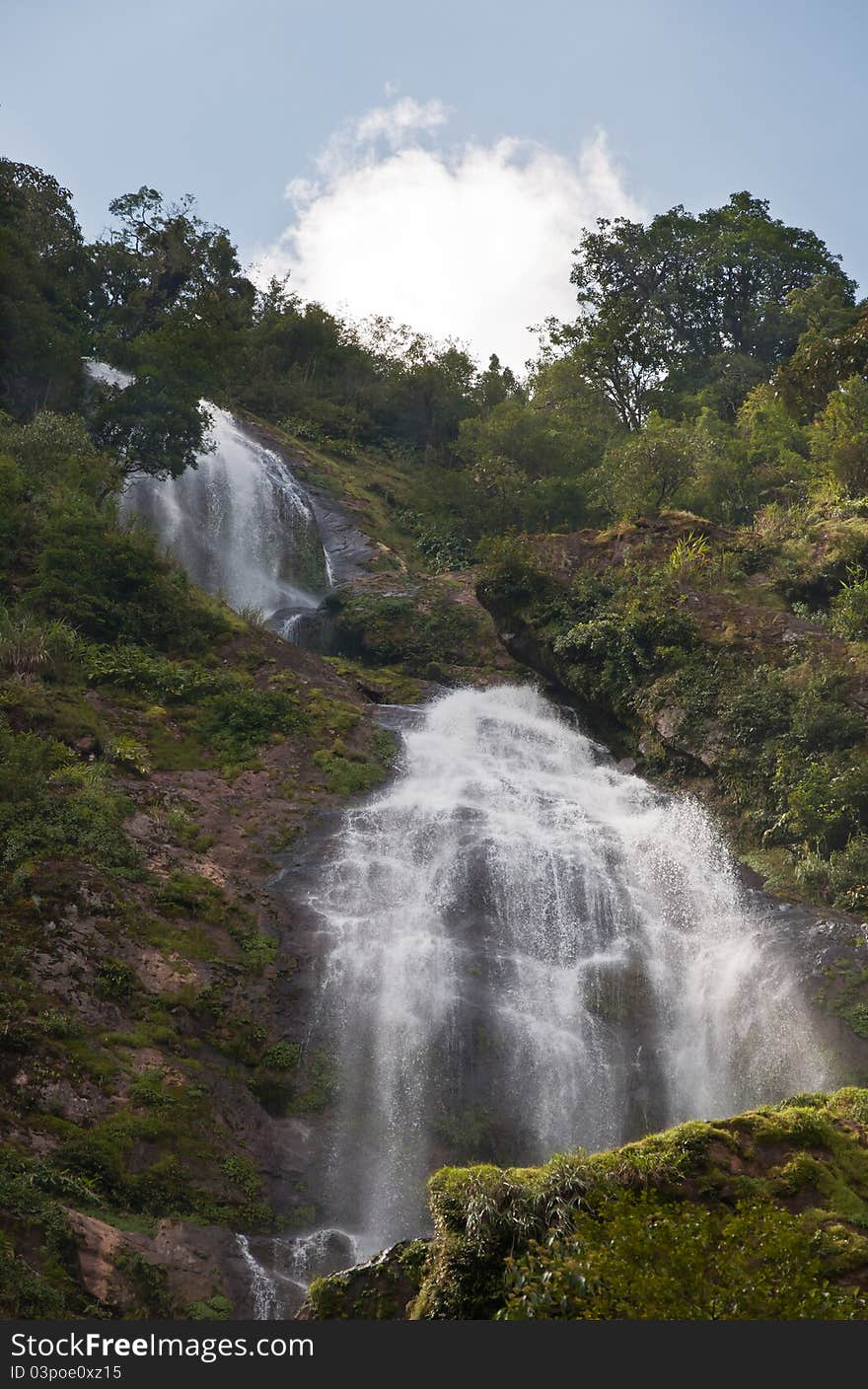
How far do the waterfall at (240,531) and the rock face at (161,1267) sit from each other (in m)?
20.1

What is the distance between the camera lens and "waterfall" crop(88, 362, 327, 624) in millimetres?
33250

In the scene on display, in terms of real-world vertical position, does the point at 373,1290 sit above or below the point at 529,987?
below

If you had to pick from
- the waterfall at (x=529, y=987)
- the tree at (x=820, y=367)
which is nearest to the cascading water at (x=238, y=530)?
the waterfall at (x=529, y=987)

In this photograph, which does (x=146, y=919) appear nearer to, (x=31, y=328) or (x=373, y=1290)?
(x=373, y=1290)

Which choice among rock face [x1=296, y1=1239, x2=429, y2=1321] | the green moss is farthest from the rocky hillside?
the green moss

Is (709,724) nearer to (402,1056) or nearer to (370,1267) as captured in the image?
(402,1056)

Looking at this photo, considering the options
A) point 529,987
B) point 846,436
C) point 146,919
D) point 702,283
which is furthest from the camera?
point 702,283


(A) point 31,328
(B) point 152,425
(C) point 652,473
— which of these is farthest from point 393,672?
(A) point 31,328

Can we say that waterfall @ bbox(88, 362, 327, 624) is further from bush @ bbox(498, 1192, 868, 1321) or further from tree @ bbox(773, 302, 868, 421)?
bush @ bbox(498, 1192, 868, 1321)

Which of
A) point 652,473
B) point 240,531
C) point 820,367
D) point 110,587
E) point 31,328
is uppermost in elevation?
point 820,367

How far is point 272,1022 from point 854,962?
29.2 ft

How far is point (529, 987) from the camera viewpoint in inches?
703

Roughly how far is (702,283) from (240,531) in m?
29.0

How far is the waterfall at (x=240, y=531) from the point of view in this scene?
109 ft
